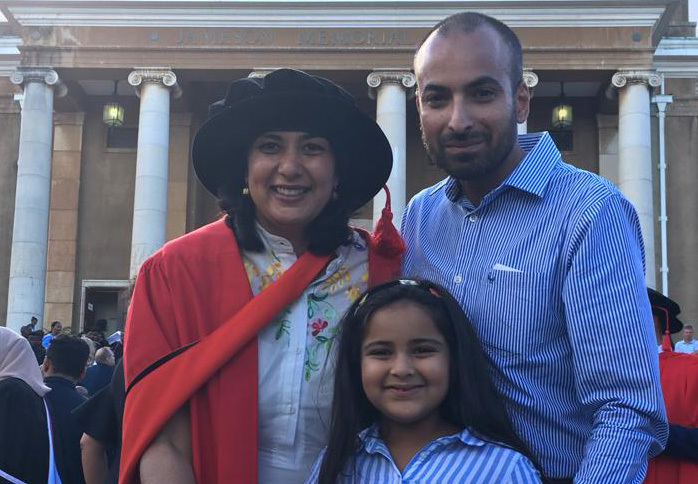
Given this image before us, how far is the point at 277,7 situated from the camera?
22375 millimetres

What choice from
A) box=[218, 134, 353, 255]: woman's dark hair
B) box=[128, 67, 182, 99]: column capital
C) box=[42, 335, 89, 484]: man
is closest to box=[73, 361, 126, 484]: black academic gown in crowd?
box=[42, 335, 89, 484]: man

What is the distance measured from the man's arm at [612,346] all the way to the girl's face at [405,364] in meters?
0.43

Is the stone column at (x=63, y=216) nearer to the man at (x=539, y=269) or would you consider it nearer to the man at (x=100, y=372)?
the man at (x=100, y=372)

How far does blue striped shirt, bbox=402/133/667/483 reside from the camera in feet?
7.54

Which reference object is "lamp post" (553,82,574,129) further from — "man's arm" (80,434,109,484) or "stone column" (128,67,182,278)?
"man's arm" (80,434,109,484)

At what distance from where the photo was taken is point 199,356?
2.74 metres

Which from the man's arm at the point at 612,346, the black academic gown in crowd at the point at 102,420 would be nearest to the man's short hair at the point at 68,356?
the black academic gown in crowd at the point at 102,420

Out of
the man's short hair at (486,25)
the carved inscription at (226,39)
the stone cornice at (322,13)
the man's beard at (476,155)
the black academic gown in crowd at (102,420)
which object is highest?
the stone cornice at (322,13)

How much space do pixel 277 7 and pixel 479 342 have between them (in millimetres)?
20924

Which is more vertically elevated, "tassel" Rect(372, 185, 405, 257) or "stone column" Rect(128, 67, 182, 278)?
"stone column" Rect(128, 67, 182, 278)

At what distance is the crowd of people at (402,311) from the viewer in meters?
2.42

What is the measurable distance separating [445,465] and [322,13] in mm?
21133

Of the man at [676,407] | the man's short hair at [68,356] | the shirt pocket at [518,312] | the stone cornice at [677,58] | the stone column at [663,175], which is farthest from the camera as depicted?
the stone cornice at [677,58]

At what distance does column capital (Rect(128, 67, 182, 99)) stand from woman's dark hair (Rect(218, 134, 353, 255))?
1992 cm
